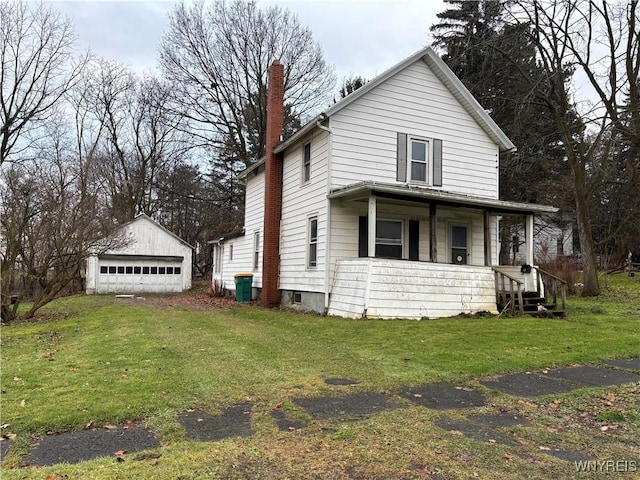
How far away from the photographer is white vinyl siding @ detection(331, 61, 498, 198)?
551 inches

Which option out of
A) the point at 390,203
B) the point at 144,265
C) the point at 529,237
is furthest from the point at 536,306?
the point at 144,265

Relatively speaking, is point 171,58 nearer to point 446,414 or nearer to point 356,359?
point 356,359

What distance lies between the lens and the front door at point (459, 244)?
1539cm

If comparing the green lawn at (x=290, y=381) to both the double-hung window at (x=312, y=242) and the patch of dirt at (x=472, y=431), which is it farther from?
the double-hung window at (x=312, y=242)

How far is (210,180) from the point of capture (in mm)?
37469

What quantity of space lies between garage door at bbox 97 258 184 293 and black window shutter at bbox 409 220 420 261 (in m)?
18.6

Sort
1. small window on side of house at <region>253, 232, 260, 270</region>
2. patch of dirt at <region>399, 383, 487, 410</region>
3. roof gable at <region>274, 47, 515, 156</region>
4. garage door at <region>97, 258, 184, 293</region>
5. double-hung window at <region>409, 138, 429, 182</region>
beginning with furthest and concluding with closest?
garage door at <region>97, 258, 184, 293</region>, small window on side of house at <region>253, 232, 260, 270</region>, double-hung window at <region>409, 138, 429, 182</region>, roof gable at <region>274, 47, 515, 156</region>, patch of dirt at <region>399, 383, 487, 410</region>

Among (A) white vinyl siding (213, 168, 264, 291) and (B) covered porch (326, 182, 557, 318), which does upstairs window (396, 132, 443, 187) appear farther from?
(A) white vinyl siding (213, 168, 264, 291)

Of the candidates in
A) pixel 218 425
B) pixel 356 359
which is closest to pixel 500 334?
pixel 356 359

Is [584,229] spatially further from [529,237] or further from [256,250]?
[256,250]

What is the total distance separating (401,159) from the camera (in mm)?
14703

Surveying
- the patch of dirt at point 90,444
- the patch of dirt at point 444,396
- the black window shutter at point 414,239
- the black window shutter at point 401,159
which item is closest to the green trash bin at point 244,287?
the black window shutter at point 414,239

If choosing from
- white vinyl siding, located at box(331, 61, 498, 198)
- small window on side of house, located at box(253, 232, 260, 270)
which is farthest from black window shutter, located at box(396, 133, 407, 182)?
small window on side of house, located at box(253, 232, 260, 270)

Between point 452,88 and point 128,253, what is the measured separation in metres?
21.1
